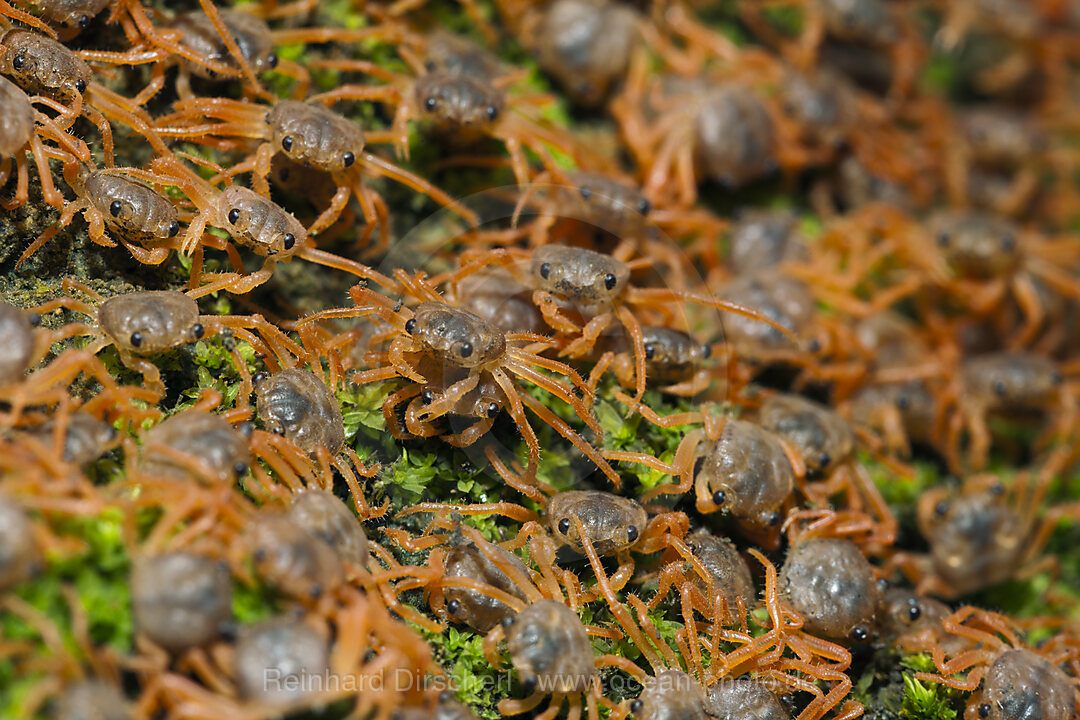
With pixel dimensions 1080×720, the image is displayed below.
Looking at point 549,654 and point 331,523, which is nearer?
point 331,523

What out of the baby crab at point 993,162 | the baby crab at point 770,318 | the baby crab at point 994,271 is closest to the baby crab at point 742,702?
the baby crab at point 770,318

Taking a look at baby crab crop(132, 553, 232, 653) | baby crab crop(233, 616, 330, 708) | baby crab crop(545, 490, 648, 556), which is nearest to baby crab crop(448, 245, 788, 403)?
baby crab crop(545, 490, 648, 556)

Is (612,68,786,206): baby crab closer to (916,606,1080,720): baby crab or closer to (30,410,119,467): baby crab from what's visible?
(916,606,1080,720): baby crab

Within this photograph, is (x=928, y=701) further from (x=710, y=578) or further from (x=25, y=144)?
(x=25, y=144)

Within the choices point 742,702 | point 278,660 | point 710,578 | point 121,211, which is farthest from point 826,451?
point 121,211

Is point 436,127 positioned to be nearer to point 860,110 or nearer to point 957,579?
point 860,110

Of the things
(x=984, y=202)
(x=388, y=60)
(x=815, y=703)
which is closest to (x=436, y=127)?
(x=388, y=60)
